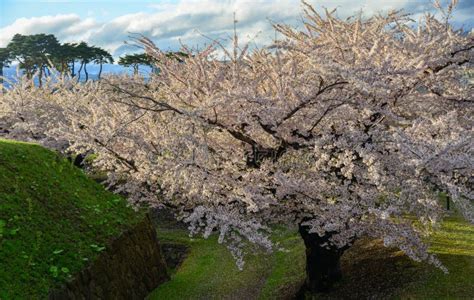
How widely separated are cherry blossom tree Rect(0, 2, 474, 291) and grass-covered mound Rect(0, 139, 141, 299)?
2456mm

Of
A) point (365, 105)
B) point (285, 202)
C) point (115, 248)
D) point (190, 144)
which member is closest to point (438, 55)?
point (365, 105)

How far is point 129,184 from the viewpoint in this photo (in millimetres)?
12789

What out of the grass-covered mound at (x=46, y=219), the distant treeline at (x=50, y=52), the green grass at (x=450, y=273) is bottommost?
the green grass at (x=450, y=273)

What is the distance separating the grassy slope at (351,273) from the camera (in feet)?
41.1

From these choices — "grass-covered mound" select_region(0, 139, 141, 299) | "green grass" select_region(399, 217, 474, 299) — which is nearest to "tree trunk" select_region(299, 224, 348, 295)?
"green grass" select_region(399, 217, 474, 299)

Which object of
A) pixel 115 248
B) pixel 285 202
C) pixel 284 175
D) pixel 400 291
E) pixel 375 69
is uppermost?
pixel 375 69

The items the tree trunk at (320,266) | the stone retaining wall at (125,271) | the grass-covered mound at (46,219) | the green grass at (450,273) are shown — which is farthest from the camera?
the tree trunk at (320,266)

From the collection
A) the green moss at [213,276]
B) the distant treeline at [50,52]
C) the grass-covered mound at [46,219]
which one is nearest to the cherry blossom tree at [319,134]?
the grass-covered mound at [46,219]

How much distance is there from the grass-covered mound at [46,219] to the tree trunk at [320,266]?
19.4 feet

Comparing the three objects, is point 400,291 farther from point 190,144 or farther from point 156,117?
point 156,117

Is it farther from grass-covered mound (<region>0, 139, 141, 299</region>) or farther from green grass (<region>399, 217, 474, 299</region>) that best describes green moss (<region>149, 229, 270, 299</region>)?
green grass (<region>399, 217, 474, 299</region>)

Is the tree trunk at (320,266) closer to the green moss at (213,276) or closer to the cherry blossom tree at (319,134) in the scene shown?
the cherry blossom tree at (319,134)

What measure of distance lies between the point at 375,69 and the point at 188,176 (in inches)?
181

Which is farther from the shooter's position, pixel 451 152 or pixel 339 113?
pixel 339 113
